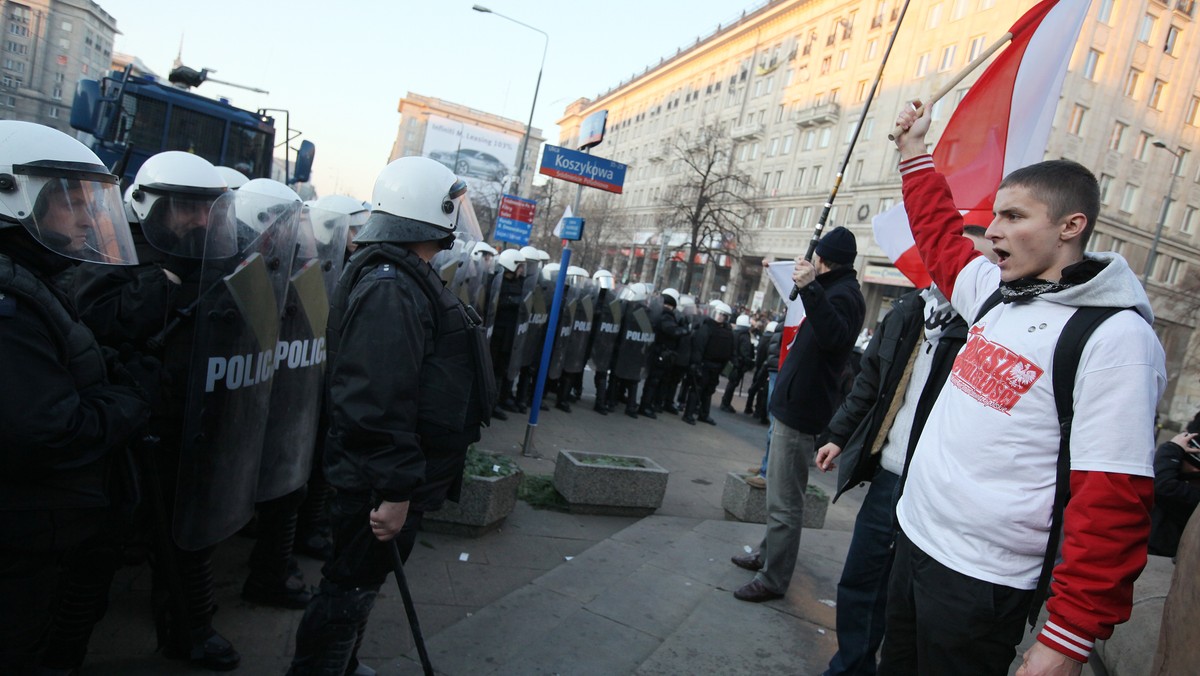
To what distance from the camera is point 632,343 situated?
11281 millimetres

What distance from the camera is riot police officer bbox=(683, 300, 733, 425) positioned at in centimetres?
1208

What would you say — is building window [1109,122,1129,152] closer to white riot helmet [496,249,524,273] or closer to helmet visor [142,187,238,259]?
white riot helmet [496,249,524,273]

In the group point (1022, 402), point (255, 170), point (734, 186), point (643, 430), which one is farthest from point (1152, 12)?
point (1022, 402)

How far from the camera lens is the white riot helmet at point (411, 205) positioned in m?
2.58

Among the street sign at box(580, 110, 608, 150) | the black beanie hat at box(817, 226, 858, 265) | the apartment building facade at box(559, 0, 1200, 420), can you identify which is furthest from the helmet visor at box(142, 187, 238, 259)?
the apartment building facade at box(559, 0, 1200, 420)

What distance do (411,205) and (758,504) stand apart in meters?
4.19

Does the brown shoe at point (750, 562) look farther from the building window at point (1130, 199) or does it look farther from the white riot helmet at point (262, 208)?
the building window at point (1130, 199)

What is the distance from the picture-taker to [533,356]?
9.85 metres

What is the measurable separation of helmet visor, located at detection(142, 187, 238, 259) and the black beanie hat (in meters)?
3.03

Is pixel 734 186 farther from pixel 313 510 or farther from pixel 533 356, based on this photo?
pixel 313 510

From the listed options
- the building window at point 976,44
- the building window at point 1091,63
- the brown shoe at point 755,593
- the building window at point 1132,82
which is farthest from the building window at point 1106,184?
the brown shoe at point 755,593

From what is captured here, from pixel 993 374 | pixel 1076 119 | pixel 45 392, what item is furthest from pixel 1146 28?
pixel 45 392

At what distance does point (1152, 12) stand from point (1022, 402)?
43.3 meters

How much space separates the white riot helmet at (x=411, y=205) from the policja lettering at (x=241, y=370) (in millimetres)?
788
